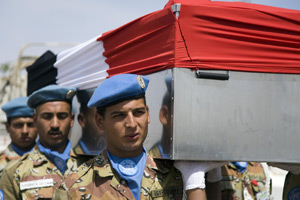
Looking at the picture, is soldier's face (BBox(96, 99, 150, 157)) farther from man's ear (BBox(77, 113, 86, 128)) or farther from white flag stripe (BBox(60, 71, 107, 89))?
man's ear (BBox(77, 113, 86, 128))

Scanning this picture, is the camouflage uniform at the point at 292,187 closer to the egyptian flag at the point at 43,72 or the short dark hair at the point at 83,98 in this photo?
the short dark hair at the point at 83,98

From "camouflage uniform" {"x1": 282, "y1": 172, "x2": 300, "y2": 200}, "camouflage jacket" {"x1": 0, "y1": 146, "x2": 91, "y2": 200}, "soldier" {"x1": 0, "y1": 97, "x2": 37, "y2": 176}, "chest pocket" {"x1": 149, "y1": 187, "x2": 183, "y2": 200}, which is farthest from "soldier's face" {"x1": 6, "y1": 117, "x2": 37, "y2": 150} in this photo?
"camouflage uniform" {"x1": 282, "y1": 172, "x2": 300, "y2": 200}

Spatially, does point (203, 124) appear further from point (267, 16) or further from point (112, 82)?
point (267, 16)

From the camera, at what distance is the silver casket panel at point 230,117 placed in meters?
2.45

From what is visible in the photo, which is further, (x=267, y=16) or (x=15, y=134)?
(x=15, y=134)

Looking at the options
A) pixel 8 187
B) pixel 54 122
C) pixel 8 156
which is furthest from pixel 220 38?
pixel 8 156

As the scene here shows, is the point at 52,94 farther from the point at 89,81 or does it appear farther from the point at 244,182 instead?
the point at 244,182

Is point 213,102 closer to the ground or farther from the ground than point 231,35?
closer to the ground

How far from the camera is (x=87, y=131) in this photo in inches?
150

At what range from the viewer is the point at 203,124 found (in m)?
2.47

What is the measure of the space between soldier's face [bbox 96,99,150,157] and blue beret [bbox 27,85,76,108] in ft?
4.24

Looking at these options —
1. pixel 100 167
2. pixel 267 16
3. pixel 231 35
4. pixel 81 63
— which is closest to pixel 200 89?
pixel 231 35

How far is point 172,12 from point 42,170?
231 centimetres

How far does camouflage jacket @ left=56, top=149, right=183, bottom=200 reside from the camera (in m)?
2.59
